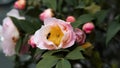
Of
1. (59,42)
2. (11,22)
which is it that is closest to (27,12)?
(11,22)

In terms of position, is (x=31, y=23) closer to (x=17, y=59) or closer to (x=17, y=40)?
(x=17, y=40)

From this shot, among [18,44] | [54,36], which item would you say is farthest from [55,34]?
[18,44]

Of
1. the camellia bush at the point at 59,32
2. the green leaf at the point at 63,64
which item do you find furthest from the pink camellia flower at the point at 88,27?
the green leaf at the point at 63,64

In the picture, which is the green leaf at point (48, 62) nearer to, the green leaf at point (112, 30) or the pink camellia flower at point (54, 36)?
the pink camellia flower at point (54, 36)

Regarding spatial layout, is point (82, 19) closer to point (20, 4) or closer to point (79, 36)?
point (79, 36)

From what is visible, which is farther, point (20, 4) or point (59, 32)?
point (20, 4)
